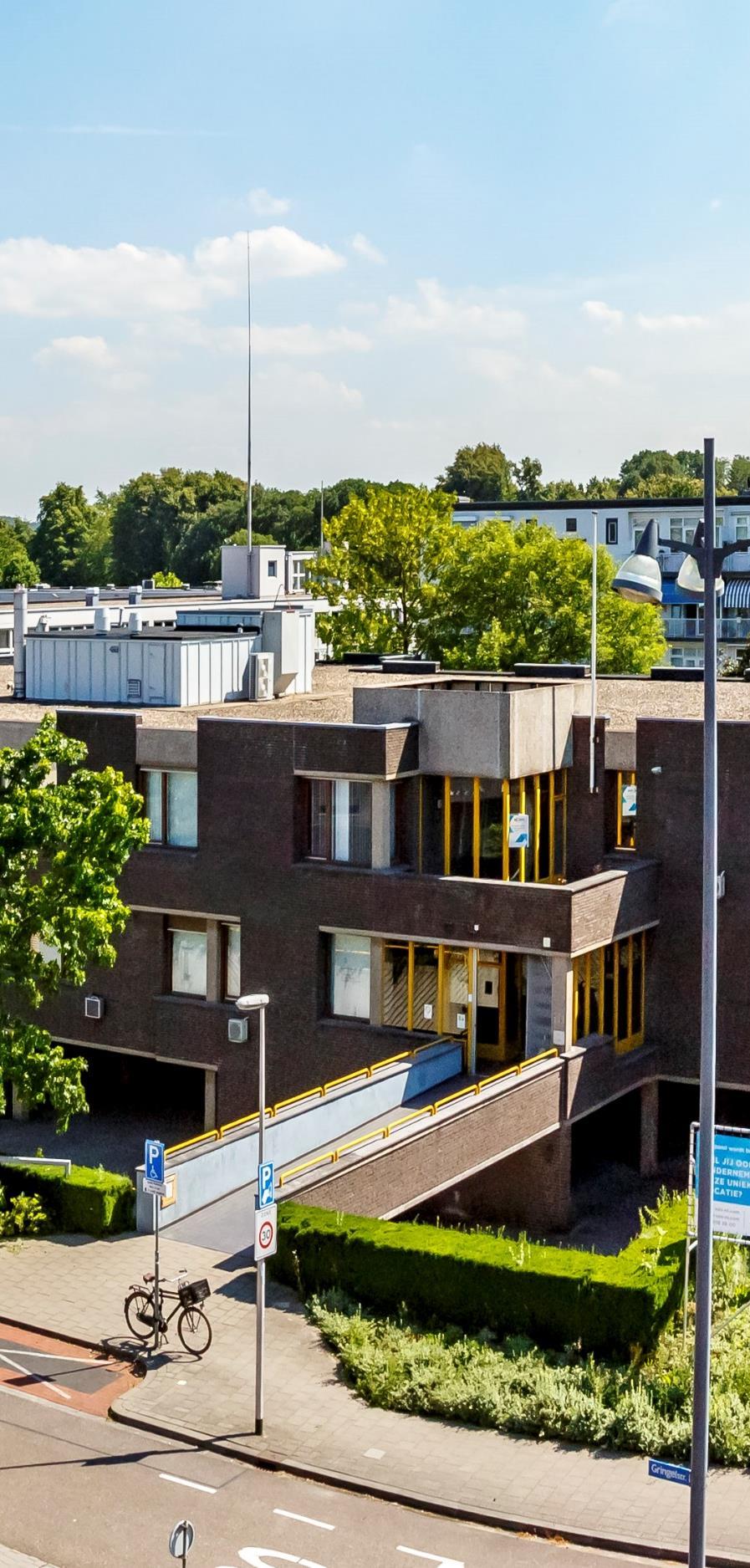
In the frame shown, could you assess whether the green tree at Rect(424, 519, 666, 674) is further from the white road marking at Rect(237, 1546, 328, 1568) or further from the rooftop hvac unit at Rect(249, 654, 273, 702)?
the white road marking at Rect(237, 1546, 328, 1568)

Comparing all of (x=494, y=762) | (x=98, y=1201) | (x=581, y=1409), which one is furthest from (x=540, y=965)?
(x=581, y=1409)

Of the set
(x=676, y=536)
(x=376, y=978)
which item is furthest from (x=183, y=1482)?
(x=676, y=536)

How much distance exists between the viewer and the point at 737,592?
88.0 m

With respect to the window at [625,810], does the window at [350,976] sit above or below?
below

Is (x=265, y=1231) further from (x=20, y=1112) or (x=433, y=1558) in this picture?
(x=20, y=1112)

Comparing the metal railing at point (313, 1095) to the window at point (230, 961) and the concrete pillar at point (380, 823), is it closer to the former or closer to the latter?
the window at point (230, 961)

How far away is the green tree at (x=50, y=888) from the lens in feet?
92.4

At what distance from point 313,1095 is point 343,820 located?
6209mm

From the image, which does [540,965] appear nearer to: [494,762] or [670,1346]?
[494,762]

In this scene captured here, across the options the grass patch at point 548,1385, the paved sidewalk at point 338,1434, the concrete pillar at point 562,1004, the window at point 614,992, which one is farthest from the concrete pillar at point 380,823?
the grass patch at point 548,1385

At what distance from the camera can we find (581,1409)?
21.5 metres

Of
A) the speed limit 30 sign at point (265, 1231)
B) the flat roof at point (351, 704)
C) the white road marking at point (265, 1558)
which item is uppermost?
the flat roof at point (351, 704)

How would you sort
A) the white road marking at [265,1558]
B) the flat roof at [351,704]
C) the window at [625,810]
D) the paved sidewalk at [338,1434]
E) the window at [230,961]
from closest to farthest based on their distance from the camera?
the white road marking at [265,1558] < the paved sidewalk at [338,1434] < the window at [625,810] < the window at [230,961] < the flat roof at [351,704]

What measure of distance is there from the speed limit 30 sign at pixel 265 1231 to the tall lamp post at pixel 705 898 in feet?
22.2
